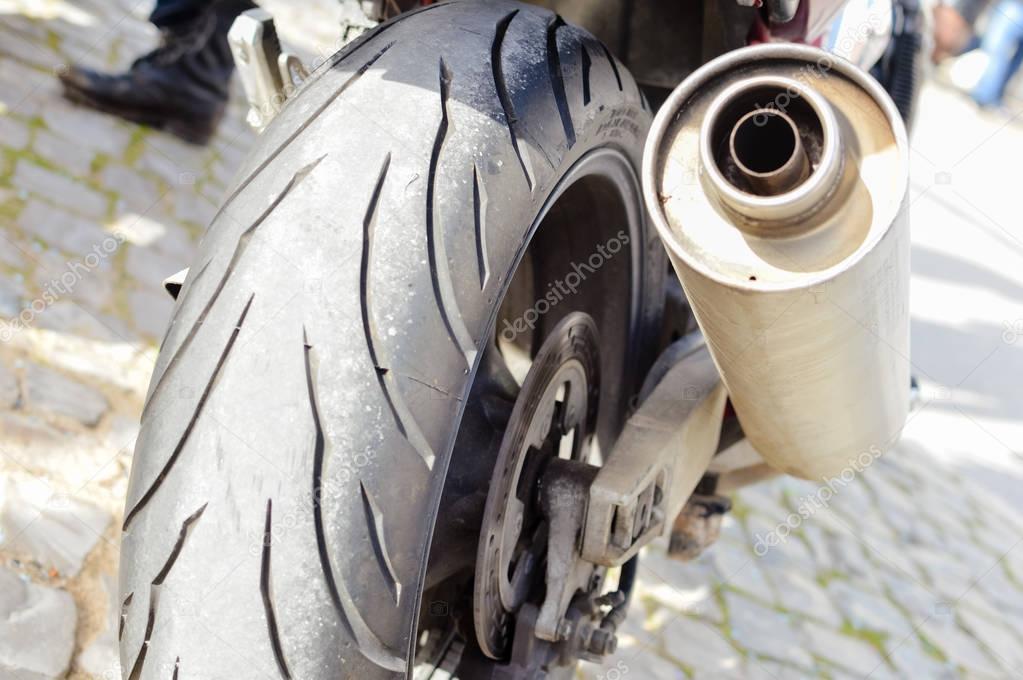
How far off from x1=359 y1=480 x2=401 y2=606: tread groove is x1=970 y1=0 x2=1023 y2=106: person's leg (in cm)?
685

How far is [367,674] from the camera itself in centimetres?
103

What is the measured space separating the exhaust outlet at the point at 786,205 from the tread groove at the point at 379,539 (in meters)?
0.41

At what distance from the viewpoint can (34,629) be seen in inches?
75.5

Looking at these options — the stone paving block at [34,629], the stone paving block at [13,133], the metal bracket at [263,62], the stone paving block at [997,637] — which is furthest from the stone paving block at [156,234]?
the stone paving block at [997,637]

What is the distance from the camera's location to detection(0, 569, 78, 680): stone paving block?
6.10 feet

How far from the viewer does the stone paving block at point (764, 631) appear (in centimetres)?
267

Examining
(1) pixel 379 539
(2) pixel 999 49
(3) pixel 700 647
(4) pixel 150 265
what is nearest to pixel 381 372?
(1) pixel 379 539

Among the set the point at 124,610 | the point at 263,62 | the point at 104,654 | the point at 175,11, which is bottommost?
the point at 104,654

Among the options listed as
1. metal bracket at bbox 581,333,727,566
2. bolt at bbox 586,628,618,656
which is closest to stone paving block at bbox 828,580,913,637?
metal bracket at bbox 581,333,727,566

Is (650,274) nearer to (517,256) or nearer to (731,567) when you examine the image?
(517,256)

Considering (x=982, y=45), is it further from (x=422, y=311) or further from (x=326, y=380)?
(x=326, y=380)

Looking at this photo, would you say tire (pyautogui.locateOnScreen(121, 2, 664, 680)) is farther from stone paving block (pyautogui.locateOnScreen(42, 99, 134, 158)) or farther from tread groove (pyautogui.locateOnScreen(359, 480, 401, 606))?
stone paving block (pyautogui.locateOnScreen(42, 99, 134, 158))

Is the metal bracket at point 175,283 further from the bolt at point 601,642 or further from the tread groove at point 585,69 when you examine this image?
the bolt at point 601,642

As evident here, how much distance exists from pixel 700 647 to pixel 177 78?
2.74m
